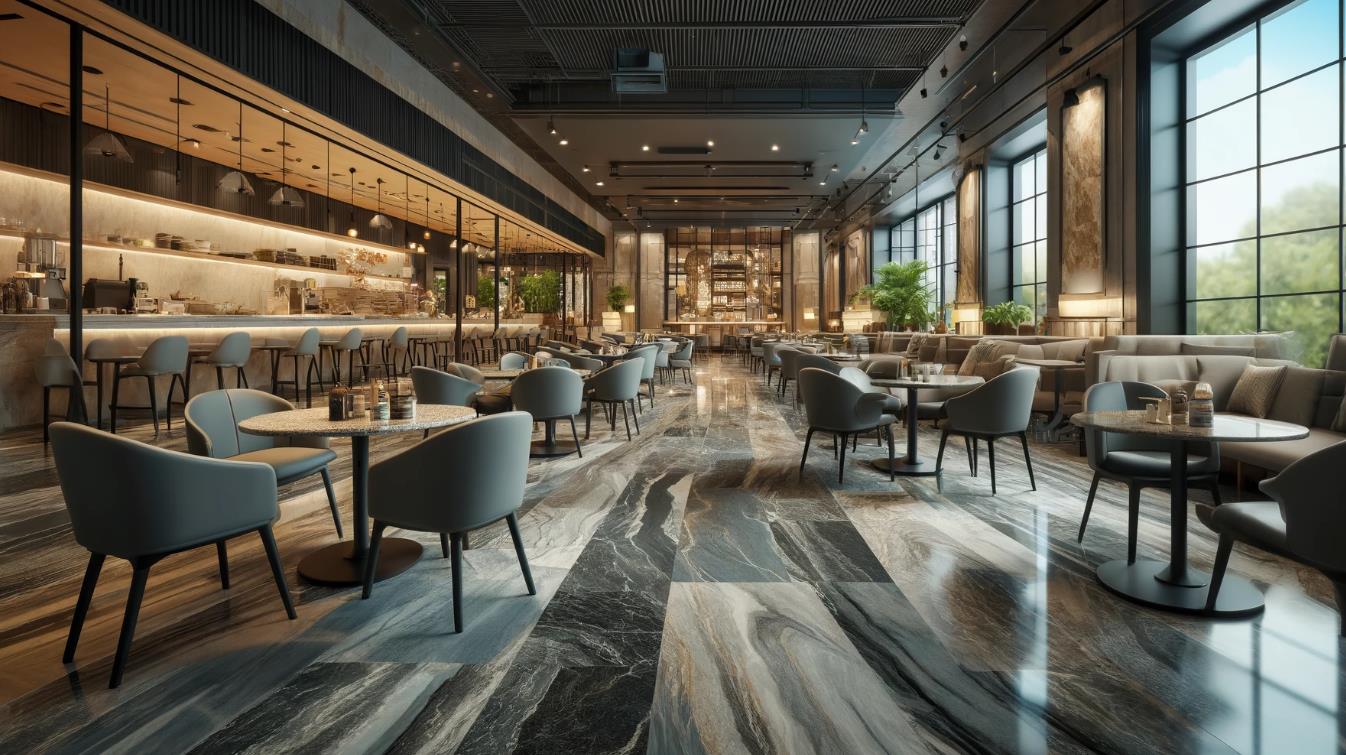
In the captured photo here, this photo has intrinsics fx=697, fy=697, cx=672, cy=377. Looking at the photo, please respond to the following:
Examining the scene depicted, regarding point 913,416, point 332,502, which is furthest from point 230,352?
point 913,416

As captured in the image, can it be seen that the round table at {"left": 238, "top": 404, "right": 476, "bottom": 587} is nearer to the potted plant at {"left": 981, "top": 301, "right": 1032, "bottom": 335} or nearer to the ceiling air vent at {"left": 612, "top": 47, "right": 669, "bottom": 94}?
the ceiling air vent at {"left": 612, "top": 47, "right": 669, "bottom": 94}

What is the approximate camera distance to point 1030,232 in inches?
480

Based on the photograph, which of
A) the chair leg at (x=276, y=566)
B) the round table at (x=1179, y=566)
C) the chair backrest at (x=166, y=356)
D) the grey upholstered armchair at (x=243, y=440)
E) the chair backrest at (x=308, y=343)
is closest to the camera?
the chair leg at (x=276, y=566)

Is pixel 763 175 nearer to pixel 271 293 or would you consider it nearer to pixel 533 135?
pixel 533 135

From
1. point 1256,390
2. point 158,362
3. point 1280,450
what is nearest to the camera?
point 1280,450

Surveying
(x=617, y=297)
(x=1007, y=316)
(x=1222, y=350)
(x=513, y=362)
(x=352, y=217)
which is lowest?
(x=513, y=362)

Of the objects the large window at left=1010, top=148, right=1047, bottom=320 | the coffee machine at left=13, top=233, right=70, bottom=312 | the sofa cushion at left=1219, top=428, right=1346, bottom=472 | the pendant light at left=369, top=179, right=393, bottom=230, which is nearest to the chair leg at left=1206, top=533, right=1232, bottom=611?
the sofa cushion at left=1219, top=428, right=1346, bottom=472

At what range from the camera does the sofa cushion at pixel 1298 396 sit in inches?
177

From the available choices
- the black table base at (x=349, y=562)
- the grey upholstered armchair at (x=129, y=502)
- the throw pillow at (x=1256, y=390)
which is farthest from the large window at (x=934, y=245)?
the grey upholstered armchair at (x=129, y=502)

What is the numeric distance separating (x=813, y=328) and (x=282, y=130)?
17383 millimetres

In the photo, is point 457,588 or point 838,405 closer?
point 457,588

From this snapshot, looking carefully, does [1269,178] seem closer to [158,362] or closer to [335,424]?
Answer: [335,424]

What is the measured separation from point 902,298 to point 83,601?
13.2 m

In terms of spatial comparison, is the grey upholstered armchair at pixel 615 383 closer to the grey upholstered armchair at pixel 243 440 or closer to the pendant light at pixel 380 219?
the grey upholstered armchair at pixel 243 440
